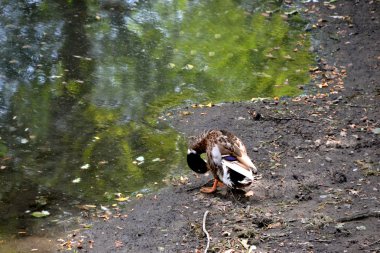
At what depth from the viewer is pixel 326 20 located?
40.5 feet

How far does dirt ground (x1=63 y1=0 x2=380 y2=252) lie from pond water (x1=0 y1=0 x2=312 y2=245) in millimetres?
571

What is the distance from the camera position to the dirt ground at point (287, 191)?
17.4 ft

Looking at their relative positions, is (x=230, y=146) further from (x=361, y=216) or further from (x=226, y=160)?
(x=361, y=216)

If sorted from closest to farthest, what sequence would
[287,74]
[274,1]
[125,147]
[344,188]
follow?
[344,188], [125,147], [287,74], [274,1]

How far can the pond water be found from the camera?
23.8ft

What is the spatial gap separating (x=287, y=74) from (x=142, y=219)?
480 centimetres

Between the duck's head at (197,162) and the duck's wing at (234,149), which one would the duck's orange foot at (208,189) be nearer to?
the duck's head at (197,162)

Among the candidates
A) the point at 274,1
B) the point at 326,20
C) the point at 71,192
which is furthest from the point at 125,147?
the point at 274,1

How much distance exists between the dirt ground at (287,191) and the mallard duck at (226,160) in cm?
26

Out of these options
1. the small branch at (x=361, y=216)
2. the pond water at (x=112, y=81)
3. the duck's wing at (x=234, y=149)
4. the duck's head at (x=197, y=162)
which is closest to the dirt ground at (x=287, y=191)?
the small branch at (x=361, y=216)

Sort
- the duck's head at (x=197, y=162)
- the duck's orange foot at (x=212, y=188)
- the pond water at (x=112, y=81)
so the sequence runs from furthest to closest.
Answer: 1. the pond water at (x=112, y=81)
2. the duck's head at (x=197, y=162)
3. the duck's orange foot at (x=212, y=188)

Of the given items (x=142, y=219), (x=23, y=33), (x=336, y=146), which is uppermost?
(x=336, y=146)

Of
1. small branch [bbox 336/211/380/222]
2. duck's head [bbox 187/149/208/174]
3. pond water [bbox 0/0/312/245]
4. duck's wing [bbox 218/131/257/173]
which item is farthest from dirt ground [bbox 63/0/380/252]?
pond water [bbox 0/0/312/245]

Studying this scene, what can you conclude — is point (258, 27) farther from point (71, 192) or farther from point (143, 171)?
point (71, 192)
